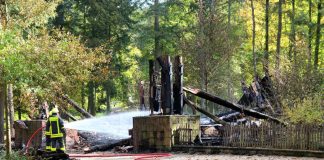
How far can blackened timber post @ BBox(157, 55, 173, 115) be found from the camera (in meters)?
16.7

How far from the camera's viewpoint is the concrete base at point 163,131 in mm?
15828

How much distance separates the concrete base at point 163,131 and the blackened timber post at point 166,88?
77 centimetres

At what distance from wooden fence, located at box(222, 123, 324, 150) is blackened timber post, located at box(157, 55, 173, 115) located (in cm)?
224

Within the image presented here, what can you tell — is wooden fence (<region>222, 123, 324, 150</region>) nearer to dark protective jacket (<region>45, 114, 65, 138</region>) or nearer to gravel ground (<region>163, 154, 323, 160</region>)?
gravel ground (<region>163, 154, 323, 160</region>)

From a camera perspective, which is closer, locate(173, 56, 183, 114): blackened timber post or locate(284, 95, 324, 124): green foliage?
locate(284, 95, 324, 124): green foliage

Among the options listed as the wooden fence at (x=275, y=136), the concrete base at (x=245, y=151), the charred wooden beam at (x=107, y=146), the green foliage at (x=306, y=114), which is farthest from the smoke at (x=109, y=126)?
the green foliage at (x=306, y=114)

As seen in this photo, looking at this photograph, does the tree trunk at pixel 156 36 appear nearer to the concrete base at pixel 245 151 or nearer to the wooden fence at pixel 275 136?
the concrete base at pixel 245 151

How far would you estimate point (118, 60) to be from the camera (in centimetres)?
4038

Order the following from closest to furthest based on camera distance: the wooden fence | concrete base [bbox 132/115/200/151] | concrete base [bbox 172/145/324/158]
→ concrete base [bbox 172/145/324/158]
the wooden fence
concrete base [bbox 132/115/200/151]

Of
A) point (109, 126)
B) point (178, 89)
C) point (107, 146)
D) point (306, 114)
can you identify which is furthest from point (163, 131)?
point (109, 126)

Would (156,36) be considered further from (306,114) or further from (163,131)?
(306,114)

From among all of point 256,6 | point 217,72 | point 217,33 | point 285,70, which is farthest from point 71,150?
point 256,6

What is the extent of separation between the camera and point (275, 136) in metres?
14.4

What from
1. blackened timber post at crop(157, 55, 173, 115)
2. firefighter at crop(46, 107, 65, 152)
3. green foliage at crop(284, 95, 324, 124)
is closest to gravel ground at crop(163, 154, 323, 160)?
blackened timber post at crop(157, 55, 173, 115)
